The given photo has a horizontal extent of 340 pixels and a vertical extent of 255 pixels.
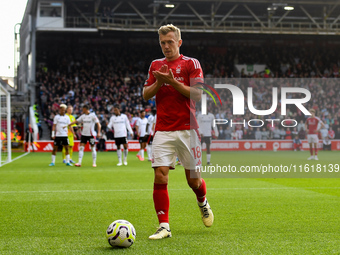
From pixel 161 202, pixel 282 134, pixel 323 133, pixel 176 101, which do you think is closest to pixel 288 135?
pixel 282 134

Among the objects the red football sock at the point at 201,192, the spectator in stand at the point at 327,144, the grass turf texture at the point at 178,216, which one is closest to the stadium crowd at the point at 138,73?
the spectator in stand at the point at 327,144

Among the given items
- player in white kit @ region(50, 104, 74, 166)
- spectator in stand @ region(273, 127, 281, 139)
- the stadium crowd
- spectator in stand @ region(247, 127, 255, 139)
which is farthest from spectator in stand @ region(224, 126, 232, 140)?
the stadium crowd

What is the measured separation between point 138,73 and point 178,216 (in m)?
35.3

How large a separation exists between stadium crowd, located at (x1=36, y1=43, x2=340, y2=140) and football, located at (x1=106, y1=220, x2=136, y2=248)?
84.2 ft

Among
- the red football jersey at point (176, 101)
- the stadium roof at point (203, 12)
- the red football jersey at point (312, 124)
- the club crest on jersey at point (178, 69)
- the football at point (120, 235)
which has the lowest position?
the football at point (120, 235)

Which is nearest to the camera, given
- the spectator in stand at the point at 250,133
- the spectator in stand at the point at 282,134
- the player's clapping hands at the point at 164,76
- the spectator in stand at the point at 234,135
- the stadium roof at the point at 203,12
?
the player's clapping hands at the point at 164,76

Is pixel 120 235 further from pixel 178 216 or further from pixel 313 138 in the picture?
pixel 313 138

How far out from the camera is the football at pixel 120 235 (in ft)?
16.9

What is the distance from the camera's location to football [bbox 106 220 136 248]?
16.9 feet

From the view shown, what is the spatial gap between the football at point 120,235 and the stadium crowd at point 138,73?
2568cm

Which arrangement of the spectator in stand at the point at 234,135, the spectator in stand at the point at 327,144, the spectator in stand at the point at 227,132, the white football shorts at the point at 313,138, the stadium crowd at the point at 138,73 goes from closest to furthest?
the spectator in stand at the point at 227,132 < the spectator in stand at the point at 234,135 < the white football shorts at the point at 313,138 < the spectator in stand at the point at 327,144 < the stadium crowd at the point at 138,73

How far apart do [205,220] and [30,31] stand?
1394 inches

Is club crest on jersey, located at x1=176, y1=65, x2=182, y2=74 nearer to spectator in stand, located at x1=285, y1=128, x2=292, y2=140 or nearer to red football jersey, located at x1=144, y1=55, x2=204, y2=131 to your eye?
red football jersey, located at x1=144, y1=55, x2=204, y2=131

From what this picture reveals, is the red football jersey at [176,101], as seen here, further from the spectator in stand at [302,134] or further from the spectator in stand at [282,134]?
the spectator in stand at [282,134]
